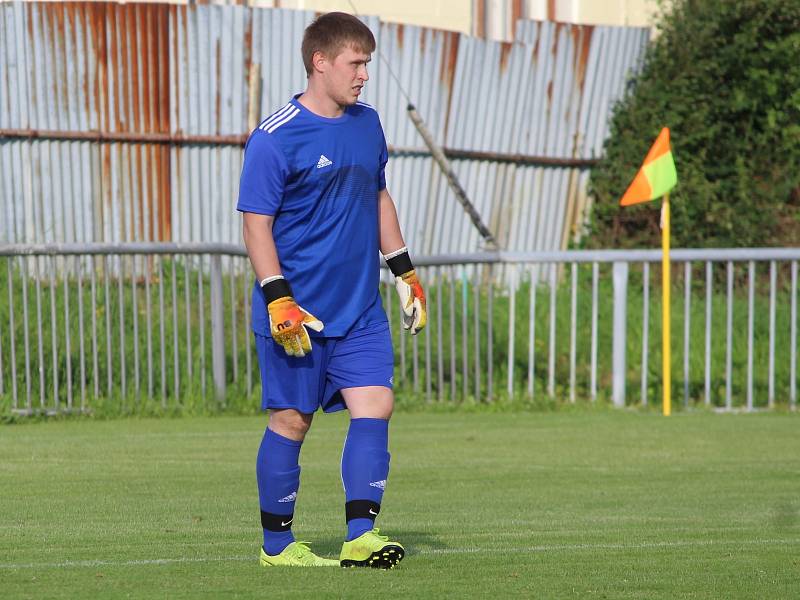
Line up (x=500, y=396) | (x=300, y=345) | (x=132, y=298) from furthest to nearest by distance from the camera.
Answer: (x=500, y=396) < (x=132, y=298) < (x=300, y=345)

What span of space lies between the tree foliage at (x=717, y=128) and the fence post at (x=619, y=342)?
17.5 ft

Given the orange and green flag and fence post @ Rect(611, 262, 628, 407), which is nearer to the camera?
the orange and green flag

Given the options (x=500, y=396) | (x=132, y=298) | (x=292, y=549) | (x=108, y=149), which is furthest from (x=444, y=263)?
(x=292, y=549)

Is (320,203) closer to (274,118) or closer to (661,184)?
(274,118)

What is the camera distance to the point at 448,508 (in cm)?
792

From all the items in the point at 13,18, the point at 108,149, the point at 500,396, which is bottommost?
the point at 500,396

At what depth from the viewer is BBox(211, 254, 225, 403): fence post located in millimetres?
13023

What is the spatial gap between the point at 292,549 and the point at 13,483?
326 cm

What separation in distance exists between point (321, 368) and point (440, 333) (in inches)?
303

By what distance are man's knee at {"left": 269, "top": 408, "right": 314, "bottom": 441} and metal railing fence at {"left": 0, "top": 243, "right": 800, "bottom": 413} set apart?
22.3 ft

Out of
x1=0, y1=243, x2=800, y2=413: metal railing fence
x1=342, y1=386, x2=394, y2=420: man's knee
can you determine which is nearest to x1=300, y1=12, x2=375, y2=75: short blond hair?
x1=342, y1=386, x2=394, y2=420: man's knee

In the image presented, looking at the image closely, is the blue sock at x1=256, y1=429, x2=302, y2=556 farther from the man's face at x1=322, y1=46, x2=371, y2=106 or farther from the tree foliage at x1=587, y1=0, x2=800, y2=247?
the tree foliage at x1=587, y1=0, x2=800, y2=247

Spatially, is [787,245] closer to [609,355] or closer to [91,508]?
[609,355]

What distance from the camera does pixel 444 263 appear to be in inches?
538
